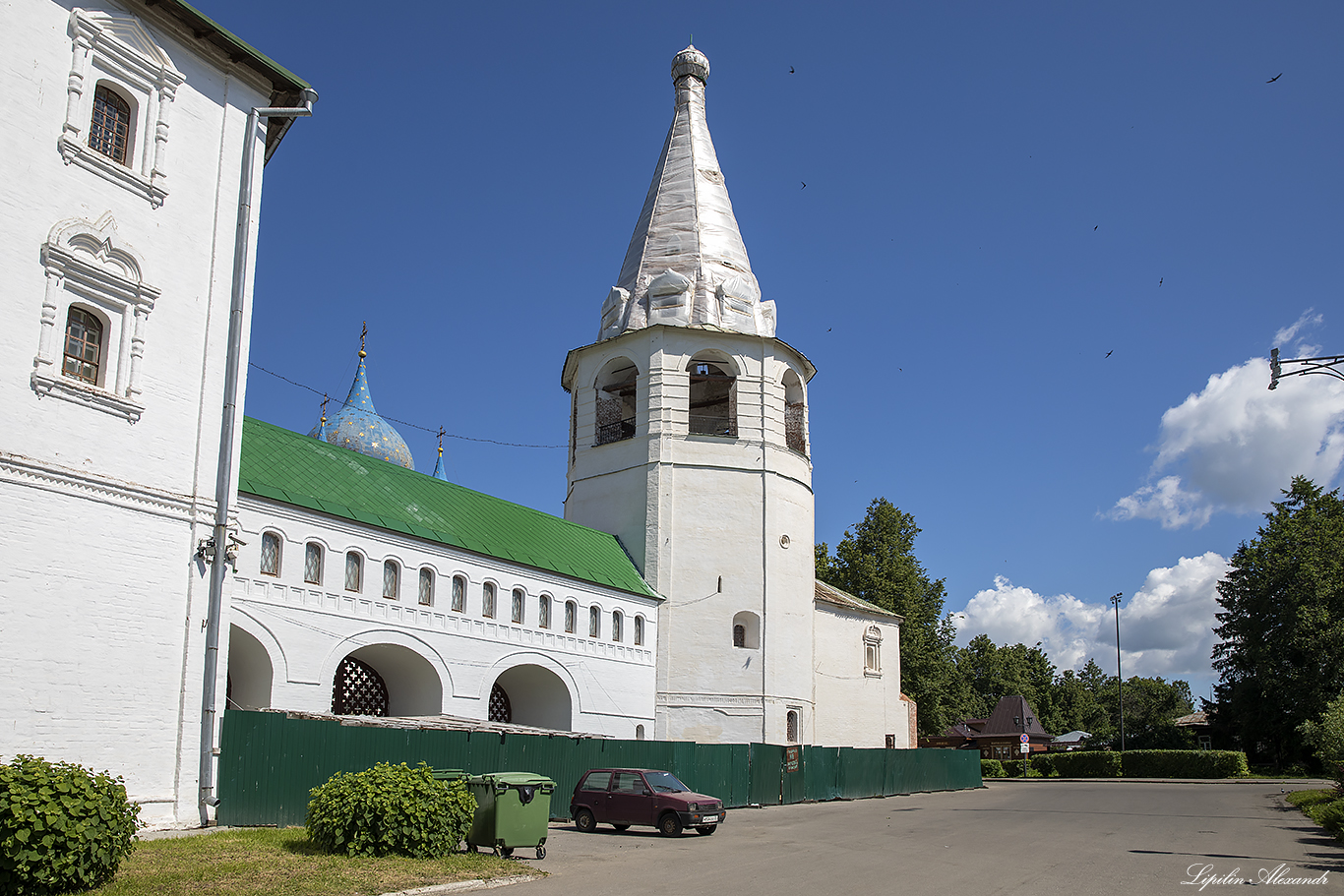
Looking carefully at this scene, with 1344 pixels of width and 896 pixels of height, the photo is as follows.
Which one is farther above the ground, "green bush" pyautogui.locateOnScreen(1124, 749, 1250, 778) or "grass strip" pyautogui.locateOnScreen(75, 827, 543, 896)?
"grass strip" pyautogui.locateOnScreen(75, 827, 543, 896)

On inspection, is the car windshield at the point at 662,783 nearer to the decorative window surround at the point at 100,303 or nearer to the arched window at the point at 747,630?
the decorative window surround at the point at 100,303

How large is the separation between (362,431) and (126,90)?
19.1m

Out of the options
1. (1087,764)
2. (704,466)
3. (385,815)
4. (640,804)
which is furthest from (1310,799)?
(1087,764)

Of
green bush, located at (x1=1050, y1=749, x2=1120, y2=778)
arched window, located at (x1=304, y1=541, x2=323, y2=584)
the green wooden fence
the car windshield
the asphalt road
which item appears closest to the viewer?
the asphalt road

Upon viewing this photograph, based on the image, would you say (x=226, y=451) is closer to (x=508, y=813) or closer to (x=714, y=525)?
(x=508, y=813)

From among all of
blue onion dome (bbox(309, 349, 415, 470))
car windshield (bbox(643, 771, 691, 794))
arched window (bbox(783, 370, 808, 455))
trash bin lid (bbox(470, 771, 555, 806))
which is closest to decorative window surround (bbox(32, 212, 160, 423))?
trash bin lid (bbox(470, 771, 555, 806))

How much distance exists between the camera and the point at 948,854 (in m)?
16.4

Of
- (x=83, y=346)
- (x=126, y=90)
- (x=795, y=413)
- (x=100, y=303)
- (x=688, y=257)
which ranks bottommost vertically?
(x=83, y=346)

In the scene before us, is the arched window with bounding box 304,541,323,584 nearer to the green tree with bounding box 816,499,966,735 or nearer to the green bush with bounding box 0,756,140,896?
the green bush with bounding box 0,756,140,896

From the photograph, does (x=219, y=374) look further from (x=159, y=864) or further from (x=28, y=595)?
(x=159, y=864)

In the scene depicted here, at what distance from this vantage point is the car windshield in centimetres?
1938

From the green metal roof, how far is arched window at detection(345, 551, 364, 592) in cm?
73

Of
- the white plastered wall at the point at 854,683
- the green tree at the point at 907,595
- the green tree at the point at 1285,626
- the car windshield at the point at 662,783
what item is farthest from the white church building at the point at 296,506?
the green tree at the point at 1285,626

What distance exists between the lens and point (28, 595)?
14039 millimetres
